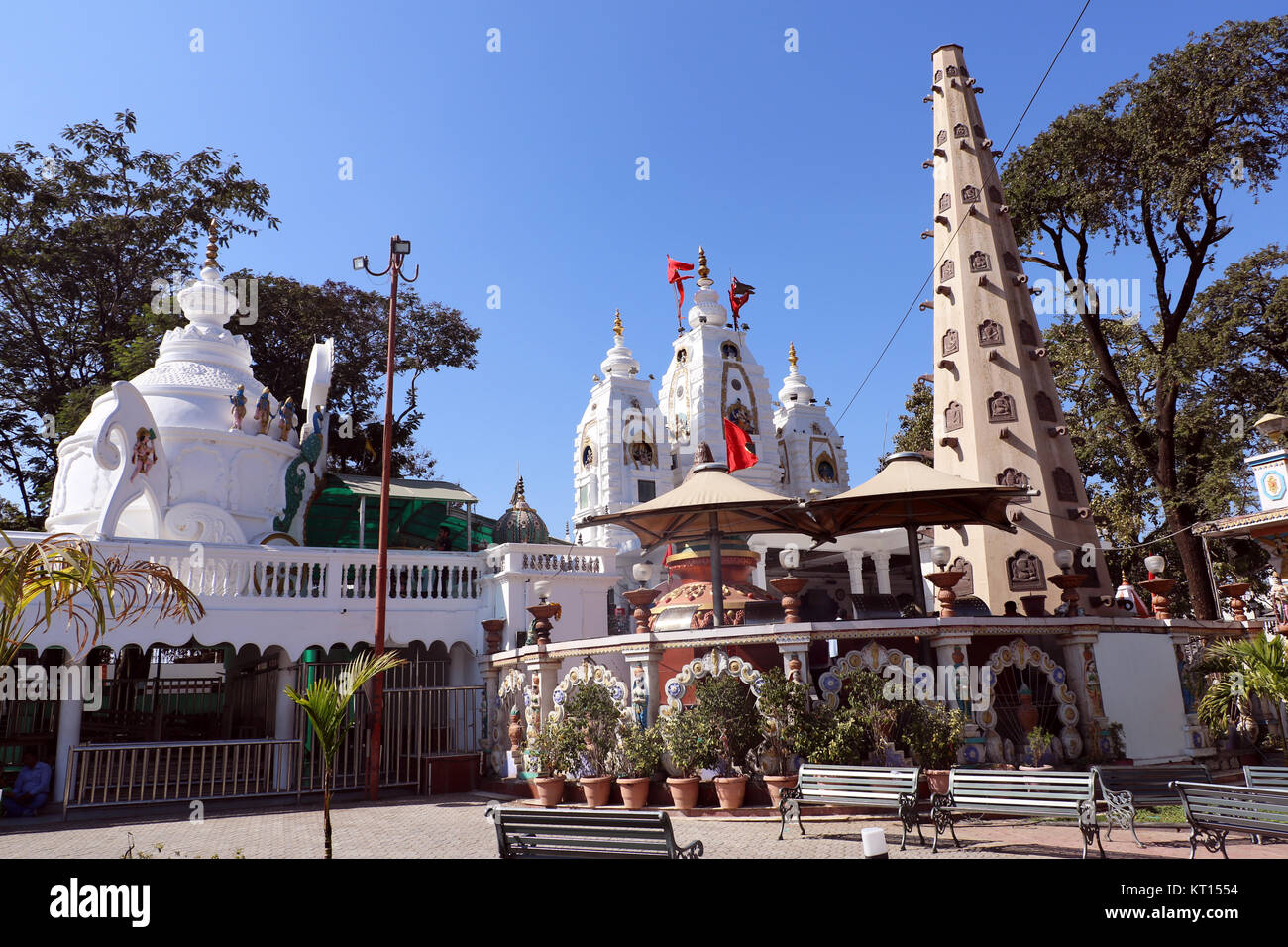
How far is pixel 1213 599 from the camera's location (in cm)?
2183

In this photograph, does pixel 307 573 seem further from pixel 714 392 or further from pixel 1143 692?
pixel 714 392

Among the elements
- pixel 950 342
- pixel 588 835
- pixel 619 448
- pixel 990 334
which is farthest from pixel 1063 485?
pixel 619 448

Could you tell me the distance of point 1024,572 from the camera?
59.6 feet

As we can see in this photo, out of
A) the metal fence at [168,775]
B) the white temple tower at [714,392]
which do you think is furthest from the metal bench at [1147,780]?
the white temple tower at [714,392]

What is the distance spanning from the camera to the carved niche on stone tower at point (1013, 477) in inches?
733

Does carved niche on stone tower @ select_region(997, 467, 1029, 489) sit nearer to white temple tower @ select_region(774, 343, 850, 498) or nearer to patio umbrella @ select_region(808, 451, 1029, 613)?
patio umbrella @ select_region(808, 451, 1029, 613)

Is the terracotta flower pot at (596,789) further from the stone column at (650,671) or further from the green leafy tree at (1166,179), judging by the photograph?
the green leafy tree at (1166,179)

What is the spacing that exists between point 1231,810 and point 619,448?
4310 centimetres

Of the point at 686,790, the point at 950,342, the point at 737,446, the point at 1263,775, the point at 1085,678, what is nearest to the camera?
Result: the point at 1263,775

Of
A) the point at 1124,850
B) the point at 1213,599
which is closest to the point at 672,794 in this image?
the point at 1124,850

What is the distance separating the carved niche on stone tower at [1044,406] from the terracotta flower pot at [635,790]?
505 inches

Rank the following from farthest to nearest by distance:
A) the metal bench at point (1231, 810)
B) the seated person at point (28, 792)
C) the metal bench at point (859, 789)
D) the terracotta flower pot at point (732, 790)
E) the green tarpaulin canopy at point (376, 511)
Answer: the green tarpaulin canopy at point (376, 511)
the seated person at point (28, 792)
the terracotta flower pot at point (732, 790)
the metal bench at point (859, 789)
the metal bench at point (1231, 810)
